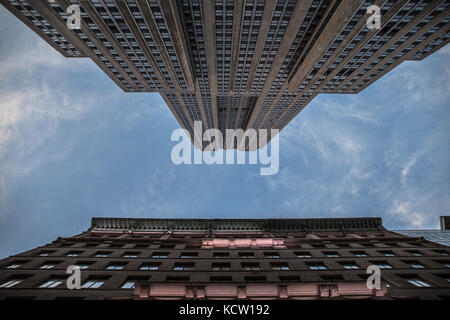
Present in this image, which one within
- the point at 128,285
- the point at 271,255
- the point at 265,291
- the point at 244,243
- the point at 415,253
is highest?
the point at 244,243

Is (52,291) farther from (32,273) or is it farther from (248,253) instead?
(248,253)

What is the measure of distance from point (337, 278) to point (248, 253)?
36.9 ft

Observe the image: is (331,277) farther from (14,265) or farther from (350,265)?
(14,265)

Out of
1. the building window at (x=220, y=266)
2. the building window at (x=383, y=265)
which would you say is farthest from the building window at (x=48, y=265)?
the building window at (x=383, y=265)

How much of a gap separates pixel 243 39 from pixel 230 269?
54.7 m

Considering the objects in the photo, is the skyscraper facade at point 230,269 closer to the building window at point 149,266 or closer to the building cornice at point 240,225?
the building window at point 149,266

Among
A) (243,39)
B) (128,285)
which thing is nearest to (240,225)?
(128,285)

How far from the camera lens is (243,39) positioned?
2324 inches

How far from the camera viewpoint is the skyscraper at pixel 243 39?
48438 mm

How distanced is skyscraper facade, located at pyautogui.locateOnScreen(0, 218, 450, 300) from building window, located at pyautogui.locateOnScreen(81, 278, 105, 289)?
0.34ft

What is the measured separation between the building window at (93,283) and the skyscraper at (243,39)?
4935 centimetres

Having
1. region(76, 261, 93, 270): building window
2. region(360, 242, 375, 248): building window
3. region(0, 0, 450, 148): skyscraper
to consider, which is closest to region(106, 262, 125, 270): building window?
Answer: region(76, 261, 93, 270): building window
